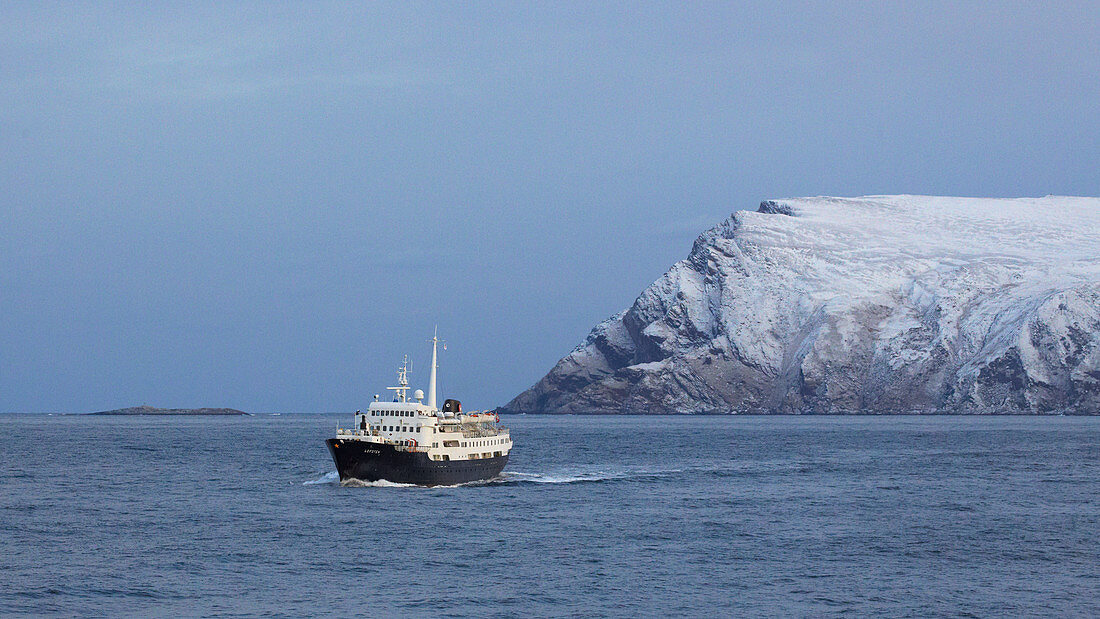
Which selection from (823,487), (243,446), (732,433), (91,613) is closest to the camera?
(91,613)

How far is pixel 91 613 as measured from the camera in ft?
140

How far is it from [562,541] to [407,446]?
25122mm

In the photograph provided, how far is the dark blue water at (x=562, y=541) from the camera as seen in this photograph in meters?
45.6

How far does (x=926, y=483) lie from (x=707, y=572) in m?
46.5

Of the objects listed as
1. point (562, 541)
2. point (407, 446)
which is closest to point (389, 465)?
point (407, 446)

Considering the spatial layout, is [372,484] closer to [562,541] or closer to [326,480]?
[326,480]

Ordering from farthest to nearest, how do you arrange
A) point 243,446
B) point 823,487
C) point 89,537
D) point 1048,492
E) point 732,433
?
1. point 732,433
2. point 243,446
3. point 823,487
4. point 1048,492
5. point 89,537

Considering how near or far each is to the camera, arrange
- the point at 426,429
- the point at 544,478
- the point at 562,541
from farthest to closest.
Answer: the point at 544,478
the point at 426,429
the point at 562,541

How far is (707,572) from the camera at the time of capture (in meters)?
52.0

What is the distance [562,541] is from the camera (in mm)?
61031

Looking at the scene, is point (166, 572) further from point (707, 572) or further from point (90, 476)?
point (90, 476)

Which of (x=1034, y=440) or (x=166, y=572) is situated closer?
(x=166, y=572)

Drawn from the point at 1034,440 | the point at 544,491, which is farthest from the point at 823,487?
the point at 1034,440

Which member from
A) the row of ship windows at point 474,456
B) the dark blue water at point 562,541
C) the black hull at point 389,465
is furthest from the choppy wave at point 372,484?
the row of ship windows at point 474,456
